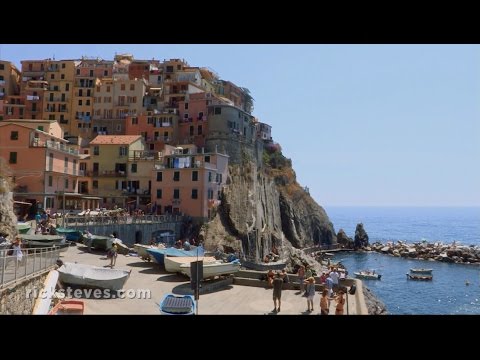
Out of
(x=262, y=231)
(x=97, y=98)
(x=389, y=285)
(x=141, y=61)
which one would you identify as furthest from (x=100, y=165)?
(x=389, y=285)

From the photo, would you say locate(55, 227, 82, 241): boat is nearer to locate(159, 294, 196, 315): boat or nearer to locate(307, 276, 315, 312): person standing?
locate(159, 294, 196, 315): boat

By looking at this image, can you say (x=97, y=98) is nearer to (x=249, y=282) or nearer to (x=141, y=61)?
(x=141, y=61)

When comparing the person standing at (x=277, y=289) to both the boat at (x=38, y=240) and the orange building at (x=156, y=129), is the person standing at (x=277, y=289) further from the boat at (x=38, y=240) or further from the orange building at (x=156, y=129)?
the orange building at (x=156, y=129)

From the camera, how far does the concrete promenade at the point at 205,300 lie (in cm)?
1365

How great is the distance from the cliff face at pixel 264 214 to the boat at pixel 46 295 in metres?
32.2

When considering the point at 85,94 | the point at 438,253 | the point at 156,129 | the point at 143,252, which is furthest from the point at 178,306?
the point at 438,253

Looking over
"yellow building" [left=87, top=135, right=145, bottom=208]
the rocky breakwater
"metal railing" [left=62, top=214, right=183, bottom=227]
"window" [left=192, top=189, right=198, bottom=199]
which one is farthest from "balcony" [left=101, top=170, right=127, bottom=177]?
the rocky breakwater

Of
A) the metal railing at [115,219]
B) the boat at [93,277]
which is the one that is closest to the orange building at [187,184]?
the metal railing at [115,219]

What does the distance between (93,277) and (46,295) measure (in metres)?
2.65

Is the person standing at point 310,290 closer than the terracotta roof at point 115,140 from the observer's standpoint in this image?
Yes

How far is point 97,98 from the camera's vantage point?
224ft

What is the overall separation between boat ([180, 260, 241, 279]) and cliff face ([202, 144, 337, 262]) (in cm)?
2907
